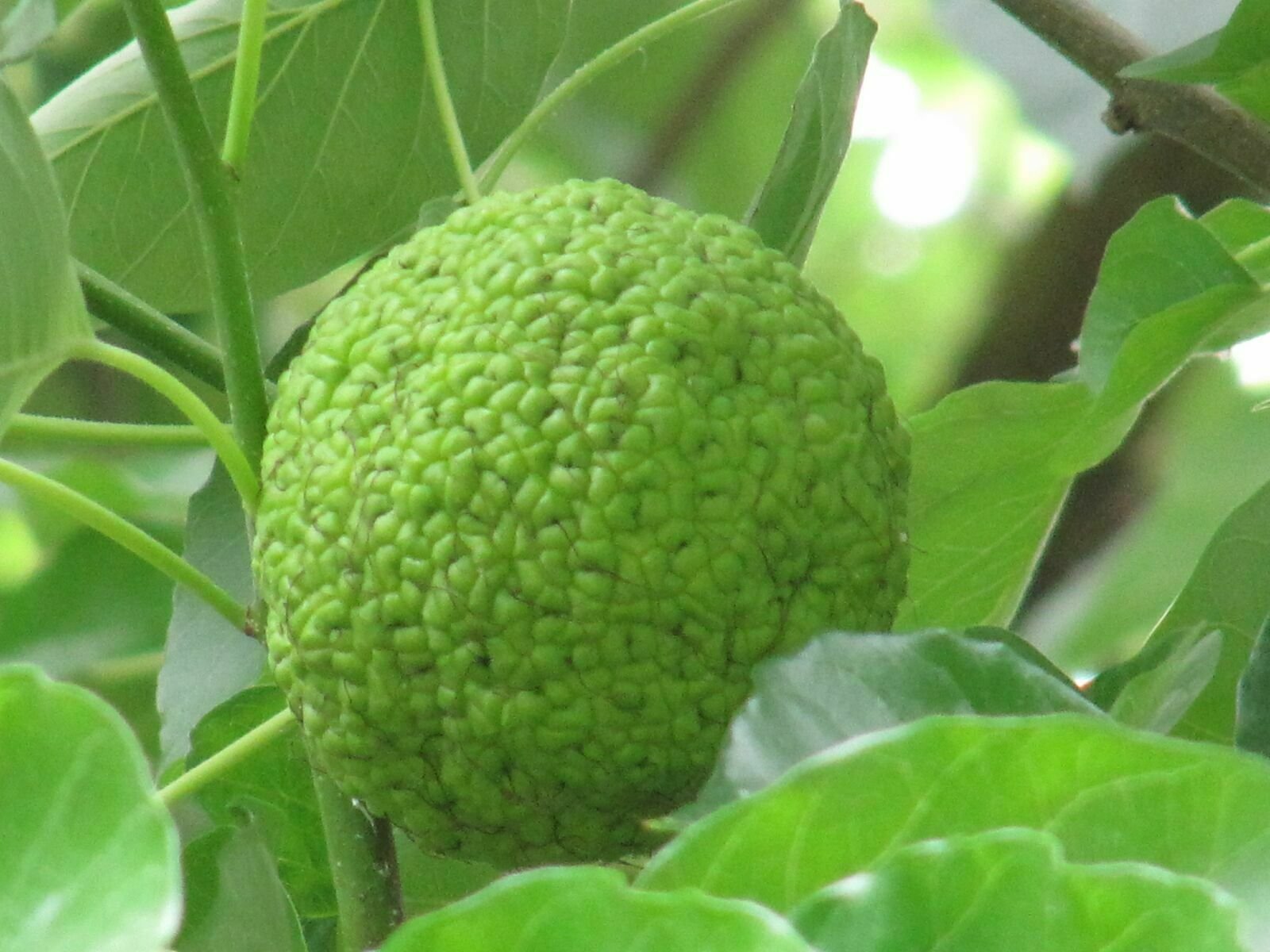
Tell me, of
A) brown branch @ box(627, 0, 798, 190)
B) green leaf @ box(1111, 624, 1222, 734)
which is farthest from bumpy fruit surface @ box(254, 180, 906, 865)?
brown branch @ box(627, 0, 798, 190)

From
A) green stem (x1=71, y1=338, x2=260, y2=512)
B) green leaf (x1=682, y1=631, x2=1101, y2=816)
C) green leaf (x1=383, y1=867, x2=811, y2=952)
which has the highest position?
green stem (x1=71, y1=338, x2=260, y2=512)

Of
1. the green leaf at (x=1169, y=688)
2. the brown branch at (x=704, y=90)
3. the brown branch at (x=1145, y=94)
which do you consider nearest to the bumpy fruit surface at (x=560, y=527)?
the green leaf at (x=1169, y=688)

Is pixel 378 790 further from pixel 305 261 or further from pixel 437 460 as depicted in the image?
pixel 305 261

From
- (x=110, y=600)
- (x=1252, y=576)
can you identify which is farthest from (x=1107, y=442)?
(x=110, y=600)

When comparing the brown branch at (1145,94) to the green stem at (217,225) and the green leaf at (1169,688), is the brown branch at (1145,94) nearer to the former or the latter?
the green leaf at (1169,688)

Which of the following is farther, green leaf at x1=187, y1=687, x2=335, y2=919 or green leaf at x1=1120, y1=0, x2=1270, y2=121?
green leaf at x1=187, y1=687, x2=335, y2=919

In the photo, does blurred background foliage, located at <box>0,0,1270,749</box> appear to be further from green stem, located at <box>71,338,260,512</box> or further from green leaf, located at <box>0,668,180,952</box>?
green leaf, located at <box>0,668,180,952</box>
